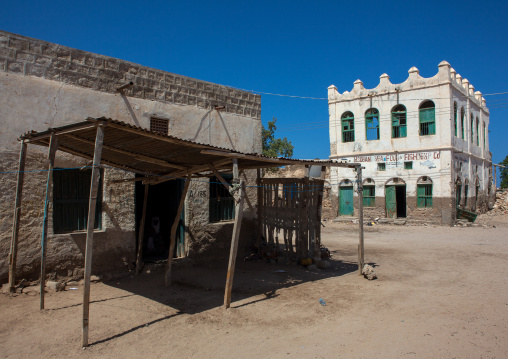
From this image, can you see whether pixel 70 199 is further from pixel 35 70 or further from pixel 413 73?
pixel 413 73

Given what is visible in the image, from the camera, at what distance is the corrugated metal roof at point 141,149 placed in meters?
4.96

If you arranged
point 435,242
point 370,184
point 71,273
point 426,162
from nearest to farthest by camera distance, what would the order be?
point 71,273 → point 435,242 → point 426,162 → point 370,184

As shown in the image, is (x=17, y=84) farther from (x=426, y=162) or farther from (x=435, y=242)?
(x=426, y=162)

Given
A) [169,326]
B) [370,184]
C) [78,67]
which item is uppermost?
[78,67]

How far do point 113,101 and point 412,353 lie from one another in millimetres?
6967

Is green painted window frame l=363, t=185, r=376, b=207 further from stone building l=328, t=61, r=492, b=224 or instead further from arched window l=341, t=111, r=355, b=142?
arched window l=341, t=111, r=355, b=142

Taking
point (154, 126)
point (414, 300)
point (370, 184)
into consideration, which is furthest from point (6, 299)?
point (370, 184)

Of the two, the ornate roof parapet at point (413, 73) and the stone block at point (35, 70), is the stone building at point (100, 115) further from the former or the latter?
the ornate roof parapet at point (413, 73)

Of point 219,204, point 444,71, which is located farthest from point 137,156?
point 444,71

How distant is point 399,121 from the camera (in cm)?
2164

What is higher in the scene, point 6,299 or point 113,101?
point 113,101

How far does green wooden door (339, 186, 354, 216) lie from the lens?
74.8ft

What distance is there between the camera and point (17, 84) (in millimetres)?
6590

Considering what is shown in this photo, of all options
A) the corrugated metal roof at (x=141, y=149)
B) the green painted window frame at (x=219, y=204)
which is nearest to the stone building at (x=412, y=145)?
the green painted window frame at (x=219, y=204)
